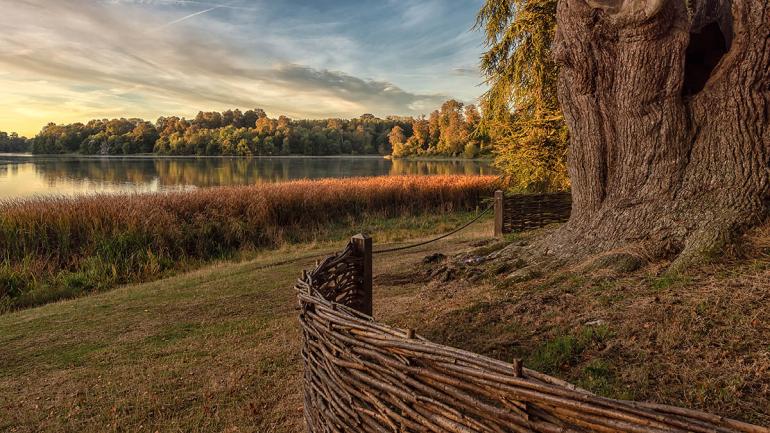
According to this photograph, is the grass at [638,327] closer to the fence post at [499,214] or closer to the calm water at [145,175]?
the fence post at [499,214]

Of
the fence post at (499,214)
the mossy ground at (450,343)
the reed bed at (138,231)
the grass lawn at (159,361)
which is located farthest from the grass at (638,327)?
the reed bed at (138,231)

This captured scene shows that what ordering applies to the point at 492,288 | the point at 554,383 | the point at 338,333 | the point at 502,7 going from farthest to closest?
the point at 502,7, the point at 492,288, the point at 338,333, the point at 554,383

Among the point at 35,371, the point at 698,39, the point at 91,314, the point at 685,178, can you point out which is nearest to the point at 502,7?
the point at 698,39

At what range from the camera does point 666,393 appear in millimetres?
2770

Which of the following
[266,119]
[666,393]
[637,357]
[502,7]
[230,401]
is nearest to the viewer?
[666,393]

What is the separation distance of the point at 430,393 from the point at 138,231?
11951mm

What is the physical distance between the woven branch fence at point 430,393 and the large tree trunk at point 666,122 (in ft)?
12.2

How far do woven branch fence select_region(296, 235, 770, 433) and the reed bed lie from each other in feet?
27.3

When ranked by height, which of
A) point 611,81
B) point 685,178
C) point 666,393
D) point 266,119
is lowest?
point 666,393

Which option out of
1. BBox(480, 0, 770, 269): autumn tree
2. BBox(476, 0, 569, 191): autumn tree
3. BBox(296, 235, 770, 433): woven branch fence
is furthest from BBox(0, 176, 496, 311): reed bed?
BBox(480, 0, 770, 269): autumn tree

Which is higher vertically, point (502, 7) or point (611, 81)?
point (502, 7)

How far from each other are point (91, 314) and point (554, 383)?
716 cm

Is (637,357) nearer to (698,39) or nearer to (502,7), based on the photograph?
(698,39)

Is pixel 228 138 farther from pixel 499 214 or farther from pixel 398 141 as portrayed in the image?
pixel 499 214
